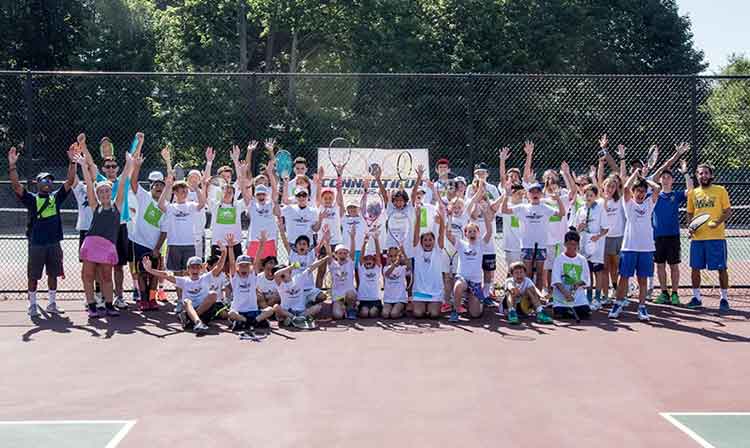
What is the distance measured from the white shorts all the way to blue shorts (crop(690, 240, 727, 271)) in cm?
187

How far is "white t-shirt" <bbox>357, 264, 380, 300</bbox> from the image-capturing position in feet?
36.1

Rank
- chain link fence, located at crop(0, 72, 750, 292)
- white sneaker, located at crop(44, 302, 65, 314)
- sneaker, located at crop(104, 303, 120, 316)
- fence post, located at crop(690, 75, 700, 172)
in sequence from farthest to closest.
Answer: chain link fence, located at crop(0, 72, 750, 292)
fence post, located at crop(690, 75, 700, 172)
white sneaker, located at crop(44, 302, 65, 314)
sneaker, located at crop(104, 303, 120, 316)

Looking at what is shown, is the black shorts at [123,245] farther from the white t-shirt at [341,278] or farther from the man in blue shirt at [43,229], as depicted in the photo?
the white t-shirt at [341,278]

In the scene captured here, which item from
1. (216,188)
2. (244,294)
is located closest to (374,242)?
(244,294)

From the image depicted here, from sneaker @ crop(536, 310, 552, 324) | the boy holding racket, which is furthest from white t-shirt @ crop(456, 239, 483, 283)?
the boy holding racket

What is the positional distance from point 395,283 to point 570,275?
2.25 m

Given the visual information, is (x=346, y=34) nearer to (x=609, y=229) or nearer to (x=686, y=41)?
(x=686, y=41)

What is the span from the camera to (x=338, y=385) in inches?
297

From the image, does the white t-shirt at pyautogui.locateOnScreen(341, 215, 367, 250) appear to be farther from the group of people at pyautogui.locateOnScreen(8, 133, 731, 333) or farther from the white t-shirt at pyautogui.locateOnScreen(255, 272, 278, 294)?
the white t-shirt at pyautogui.locateOnScreen(255, 272, 278, 294)

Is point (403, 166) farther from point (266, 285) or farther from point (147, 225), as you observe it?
point (147, 225)

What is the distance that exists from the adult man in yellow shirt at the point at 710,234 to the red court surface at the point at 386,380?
2.45 ft

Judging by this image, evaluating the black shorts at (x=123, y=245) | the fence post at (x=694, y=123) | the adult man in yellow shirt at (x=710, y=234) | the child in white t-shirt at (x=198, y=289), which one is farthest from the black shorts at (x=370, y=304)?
the fence post at (x=694, y=123)

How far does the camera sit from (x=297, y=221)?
36.8ft

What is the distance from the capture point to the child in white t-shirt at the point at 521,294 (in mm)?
10531
